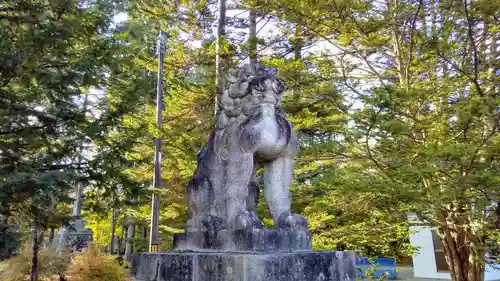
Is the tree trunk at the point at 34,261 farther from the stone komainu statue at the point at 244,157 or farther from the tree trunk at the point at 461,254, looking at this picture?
the tree trunk at the point at 461,254

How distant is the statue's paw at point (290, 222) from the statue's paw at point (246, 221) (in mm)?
211

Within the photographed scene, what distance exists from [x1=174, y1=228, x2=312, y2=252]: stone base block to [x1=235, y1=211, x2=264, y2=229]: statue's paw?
45 mm

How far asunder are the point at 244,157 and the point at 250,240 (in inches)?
25.1

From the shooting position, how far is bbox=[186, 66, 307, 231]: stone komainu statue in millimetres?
2957

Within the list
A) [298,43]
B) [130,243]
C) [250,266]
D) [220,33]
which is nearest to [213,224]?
[250,266]

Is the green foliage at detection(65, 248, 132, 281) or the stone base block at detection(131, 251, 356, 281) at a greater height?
the stone base block at detection(131, 251, 356, 281)

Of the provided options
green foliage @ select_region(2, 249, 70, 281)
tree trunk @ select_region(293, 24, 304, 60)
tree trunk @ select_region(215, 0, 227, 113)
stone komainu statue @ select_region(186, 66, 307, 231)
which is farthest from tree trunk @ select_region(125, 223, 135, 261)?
stone komainu statue @ select_region(186, 66, 307, 231)

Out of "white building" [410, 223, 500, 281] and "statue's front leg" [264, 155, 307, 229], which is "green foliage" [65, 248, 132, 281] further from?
"white building" [410, 223, 500, 281]

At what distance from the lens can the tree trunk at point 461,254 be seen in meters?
6.17

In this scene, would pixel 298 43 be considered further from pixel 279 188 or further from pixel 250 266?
pixel 250 266

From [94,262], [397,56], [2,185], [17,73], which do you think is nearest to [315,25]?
[397,56]

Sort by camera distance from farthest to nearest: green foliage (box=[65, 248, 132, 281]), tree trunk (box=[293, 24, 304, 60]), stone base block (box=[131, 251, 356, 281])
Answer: green foliage (box=[65, 248, 132, 281]) < tree trunk (box=[293, 24, 304, 60]) < stone base block (box=[131, 251, 356, 281])

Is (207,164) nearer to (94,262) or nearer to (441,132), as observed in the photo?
(441,132)

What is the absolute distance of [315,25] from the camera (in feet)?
21.9
